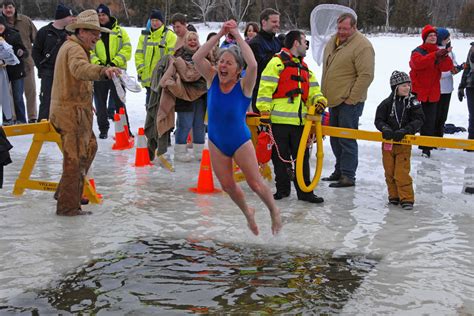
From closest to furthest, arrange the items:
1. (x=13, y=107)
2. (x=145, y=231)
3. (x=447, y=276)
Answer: (x=447, y=276) < (x=145, y=231) < (x=13, y=107)

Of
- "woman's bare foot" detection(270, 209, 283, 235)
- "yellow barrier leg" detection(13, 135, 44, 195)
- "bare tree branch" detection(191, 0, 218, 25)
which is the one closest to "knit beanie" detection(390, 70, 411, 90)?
"woman's bare foot" detection(270, 209, 283, 235)

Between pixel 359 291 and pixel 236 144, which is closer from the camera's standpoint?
pixel 359 291

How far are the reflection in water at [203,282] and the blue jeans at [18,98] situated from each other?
7.31 m

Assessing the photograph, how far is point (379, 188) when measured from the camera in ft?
29.7

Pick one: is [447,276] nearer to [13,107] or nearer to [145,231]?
[145,231]

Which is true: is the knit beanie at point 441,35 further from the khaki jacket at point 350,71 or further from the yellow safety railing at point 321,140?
the yellow safety railing at point 321,140

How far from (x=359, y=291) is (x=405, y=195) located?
304 centimetres

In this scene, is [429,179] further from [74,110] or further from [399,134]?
[74,110]

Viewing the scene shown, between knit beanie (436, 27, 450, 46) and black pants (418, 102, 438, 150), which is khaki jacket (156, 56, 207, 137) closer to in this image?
black pants (418, 102, 438, 150)

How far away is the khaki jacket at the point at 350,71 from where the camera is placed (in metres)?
8.69

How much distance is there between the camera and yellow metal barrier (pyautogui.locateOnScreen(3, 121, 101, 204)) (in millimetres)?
7598

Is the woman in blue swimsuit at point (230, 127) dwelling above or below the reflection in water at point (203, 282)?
above

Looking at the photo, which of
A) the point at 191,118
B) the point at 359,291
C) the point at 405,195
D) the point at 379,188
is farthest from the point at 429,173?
the point at 359,291

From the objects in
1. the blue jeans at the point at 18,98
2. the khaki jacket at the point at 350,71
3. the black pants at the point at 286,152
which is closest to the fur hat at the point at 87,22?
the black pants at the point at 286,152
